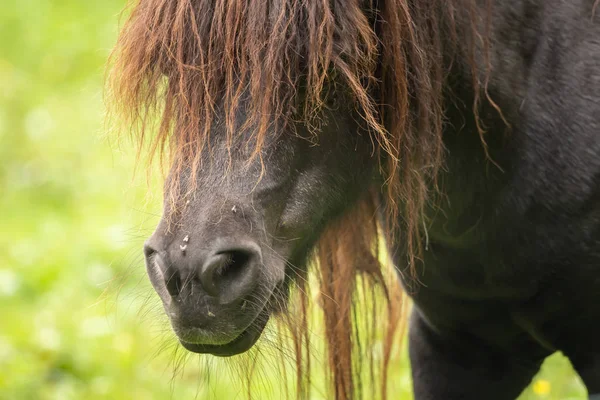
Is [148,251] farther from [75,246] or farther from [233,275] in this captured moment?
[75,246]

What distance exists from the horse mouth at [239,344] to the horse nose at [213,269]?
5.2 inches

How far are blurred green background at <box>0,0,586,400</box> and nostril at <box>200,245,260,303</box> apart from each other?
339 millimetres

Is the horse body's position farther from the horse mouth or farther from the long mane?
the horse mouth

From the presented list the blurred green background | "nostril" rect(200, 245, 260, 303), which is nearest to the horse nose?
"nostril" rect(200, 245, 260, 303)

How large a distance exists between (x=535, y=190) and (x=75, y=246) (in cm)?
424

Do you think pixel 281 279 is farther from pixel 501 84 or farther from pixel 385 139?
pixel 501 84

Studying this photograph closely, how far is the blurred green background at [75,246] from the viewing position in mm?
3553

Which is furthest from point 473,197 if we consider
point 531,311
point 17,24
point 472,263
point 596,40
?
point 17,24

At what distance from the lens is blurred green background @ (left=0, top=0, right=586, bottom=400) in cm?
355

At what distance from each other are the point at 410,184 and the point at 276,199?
384 millimetres

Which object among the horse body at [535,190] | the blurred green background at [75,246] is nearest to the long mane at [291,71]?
the horse body at [535,190]

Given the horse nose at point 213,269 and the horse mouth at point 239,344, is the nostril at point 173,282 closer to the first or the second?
the horse nose at point 213,269

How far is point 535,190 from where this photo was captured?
2373 mm

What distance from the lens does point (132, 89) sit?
2.23 metres
